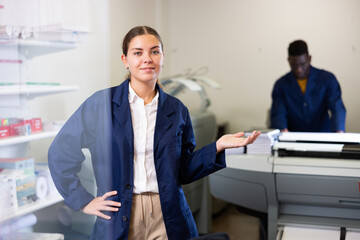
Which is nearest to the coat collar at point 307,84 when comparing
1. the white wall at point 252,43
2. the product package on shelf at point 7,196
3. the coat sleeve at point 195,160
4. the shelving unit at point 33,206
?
the white wall at point 252,43

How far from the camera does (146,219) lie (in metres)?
1.20

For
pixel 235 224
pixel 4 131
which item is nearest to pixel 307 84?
pixel 235 224

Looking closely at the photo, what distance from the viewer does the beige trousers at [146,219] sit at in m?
1.19

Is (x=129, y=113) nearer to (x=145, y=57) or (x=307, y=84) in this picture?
(x=145, y=57)

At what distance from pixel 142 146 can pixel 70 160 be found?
193 millimetres

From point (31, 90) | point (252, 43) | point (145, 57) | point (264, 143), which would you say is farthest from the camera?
point (252, 43)

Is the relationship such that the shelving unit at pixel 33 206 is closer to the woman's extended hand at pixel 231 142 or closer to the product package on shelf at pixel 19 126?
the product package on shelf at pixel 19 126

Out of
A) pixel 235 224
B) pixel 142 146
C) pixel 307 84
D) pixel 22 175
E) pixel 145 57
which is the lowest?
pixel 235 224

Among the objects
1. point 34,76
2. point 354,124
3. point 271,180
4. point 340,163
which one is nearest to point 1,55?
point 34,76

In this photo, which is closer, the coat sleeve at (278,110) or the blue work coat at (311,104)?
the blue work coat at (311,104)

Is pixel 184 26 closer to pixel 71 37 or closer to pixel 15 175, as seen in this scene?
pixel 71 37

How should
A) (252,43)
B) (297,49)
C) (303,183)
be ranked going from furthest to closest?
(252,43) < (297,49) < (303,183)

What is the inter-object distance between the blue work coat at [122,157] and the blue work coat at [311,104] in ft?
3.94

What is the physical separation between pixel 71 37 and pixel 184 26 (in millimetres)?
2098
